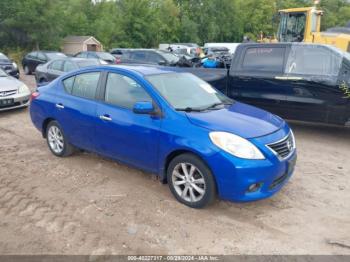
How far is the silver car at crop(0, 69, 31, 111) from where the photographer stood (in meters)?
9.18

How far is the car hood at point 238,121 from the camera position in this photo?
4027 mm

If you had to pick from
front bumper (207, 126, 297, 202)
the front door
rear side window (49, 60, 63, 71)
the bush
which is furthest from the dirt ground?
the bush

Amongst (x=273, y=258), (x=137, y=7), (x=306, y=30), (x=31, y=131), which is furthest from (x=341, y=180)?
(x=137, y=7)

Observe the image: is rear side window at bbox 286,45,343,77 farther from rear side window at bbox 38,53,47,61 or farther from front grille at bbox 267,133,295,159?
rear side window at bbox 38,53,47,61

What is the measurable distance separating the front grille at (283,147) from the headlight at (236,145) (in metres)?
0.23

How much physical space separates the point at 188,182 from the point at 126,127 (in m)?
1.07

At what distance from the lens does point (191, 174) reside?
411cm

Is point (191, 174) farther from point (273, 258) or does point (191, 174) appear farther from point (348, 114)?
point (348, 114)

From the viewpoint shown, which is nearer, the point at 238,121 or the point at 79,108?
the point at 238,121

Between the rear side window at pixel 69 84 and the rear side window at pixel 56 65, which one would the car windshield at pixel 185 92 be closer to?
the rear side window at pixel 69 84

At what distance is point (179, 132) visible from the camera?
13.4 feet

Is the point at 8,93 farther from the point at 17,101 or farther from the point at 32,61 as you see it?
the point at 32,61

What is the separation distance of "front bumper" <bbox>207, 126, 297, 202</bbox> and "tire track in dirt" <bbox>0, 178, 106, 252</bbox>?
1362mm

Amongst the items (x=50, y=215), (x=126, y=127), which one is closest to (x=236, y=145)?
(x=126, y=127)
